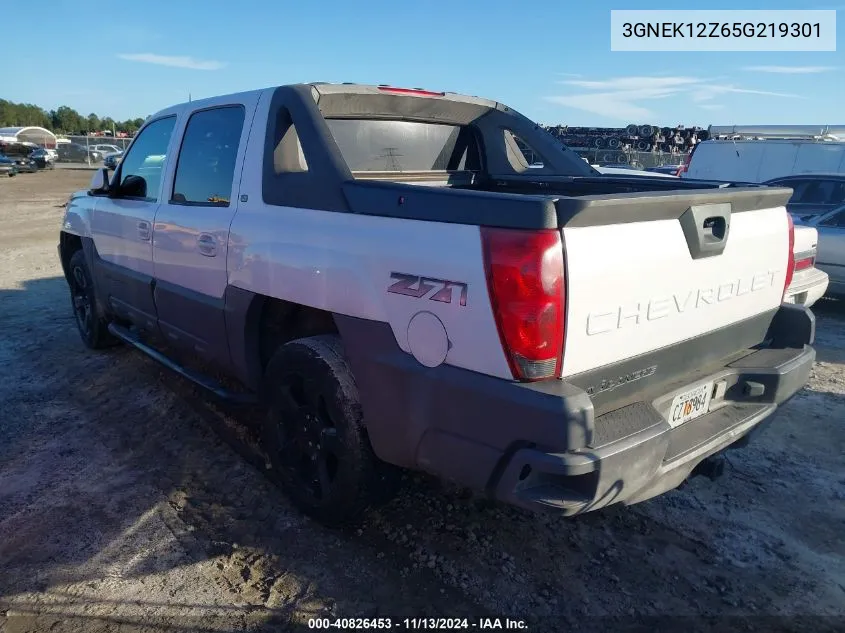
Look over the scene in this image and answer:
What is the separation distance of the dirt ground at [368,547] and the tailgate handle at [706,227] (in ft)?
4.49

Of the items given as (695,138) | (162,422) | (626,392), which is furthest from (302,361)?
(695,138)

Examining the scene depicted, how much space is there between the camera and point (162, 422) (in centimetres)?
423

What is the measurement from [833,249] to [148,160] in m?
7.44

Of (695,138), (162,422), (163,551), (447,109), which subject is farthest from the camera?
(695,138)

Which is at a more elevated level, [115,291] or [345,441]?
[115,291]

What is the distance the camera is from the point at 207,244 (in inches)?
137

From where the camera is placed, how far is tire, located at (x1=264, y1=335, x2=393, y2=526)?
275cm

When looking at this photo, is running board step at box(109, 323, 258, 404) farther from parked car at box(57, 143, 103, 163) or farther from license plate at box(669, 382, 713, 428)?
parked car at box(57, 143, 103, 163)

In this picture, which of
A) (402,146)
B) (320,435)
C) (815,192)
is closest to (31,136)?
(815,192)

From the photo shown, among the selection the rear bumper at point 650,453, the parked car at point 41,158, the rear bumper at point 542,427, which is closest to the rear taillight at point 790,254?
the rear bumper at point 650,453

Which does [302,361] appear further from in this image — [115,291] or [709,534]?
[115,291]

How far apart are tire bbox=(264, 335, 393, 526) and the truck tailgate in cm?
104

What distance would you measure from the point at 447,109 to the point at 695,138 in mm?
22538

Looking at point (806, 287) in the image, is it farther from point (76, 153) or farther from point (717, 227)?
point (76, 153)
